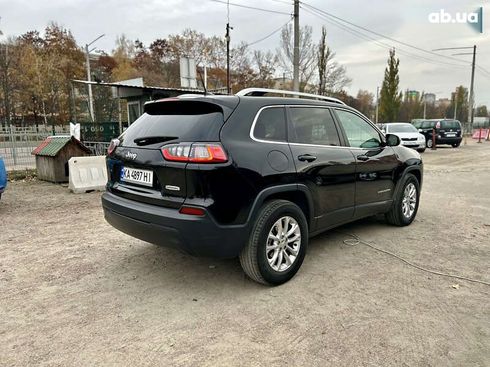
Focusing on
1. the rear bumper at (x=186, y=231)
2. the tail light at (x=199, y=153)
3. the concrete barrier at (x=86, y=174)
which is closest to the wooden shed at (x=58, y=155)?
the concrete barrier at (x=86, y=174)

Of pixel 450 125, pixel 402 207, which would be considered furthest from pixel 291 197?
pixel 450 125

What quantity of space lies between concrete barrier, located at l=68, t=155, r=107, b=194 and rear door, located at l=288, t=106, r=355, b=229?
18.9 feet

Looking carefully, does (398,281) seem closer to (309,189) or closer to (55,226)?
(309,189)

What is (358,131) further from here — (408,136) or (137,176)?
(408,136)

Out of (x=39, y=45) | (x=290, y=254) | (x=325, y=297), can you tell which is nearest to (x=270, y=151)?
(x=290, y=254)

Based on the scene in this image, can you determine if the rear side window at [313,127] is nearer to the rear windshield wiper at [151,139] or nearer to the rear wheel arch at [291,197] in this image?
the rear wheel arch at [291,197]

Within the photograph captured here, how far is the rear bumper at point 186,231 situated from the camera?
3.02m

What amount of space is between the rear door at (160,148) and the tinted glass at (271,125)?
387mm

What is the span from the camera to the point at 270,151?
3430mm

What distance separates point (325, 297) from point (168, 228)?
4.93ft

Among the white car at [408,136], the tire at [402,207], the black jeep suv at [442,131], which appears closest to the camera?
the tire at [402,207]

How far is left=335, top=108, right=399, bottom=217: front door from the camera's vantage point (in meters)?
4.54

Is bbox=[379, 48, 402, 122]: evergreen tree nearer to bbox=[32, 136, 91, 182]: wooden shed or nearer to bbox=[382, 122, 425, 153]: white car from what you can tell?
bbox=[382, 122, 425, 153]: white car

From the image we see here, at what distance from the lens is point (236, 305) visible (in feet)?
10.6
